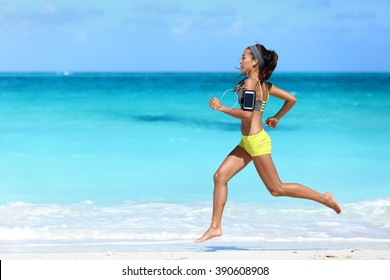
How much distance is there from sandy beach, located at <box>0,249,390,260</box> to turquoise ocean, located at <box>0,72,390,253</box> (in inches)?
21.2

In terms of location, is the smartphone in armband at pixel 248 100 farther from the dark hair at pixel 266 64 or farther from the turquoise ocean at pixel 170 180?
the turquoise ocean at pixel 170 180

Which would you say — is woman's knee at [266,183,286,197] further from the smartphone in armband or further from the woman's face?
the woman's face

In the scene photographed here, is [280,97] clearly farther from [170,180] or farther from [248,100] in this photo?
[170,180]

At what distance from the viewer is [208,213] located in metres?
9.18

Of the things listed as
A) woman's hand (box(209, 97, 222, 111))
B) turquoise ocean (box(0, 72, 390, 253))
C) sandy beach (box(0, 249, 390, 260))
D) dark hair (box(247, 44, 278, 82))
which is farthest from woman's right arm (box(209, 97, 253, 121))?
sandy beach (box(0, 249, 390, 260))

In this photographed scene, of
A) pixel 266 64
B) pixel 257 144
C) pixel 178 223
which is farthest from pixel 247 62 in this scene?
pixel 178 223

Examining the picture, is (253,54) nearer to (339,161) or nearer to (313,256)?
(313,256)

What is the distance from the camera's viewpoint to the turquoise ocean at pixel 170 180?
799cm

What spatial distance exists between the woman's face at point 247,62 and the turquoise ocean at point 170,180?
1.11 ft

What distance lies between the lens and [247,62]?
6562mm

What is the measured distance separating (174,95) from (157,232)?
26.3 m

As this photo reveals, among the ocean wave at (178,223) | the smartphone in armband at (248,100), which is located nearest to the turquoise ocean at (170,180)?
the ocean wave at (178,223)

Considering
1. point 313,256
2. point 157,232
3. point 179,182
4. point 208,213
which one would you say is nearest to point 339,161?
point 179,182

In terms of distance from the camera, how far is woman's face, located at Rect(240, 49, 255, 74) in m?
6.56
